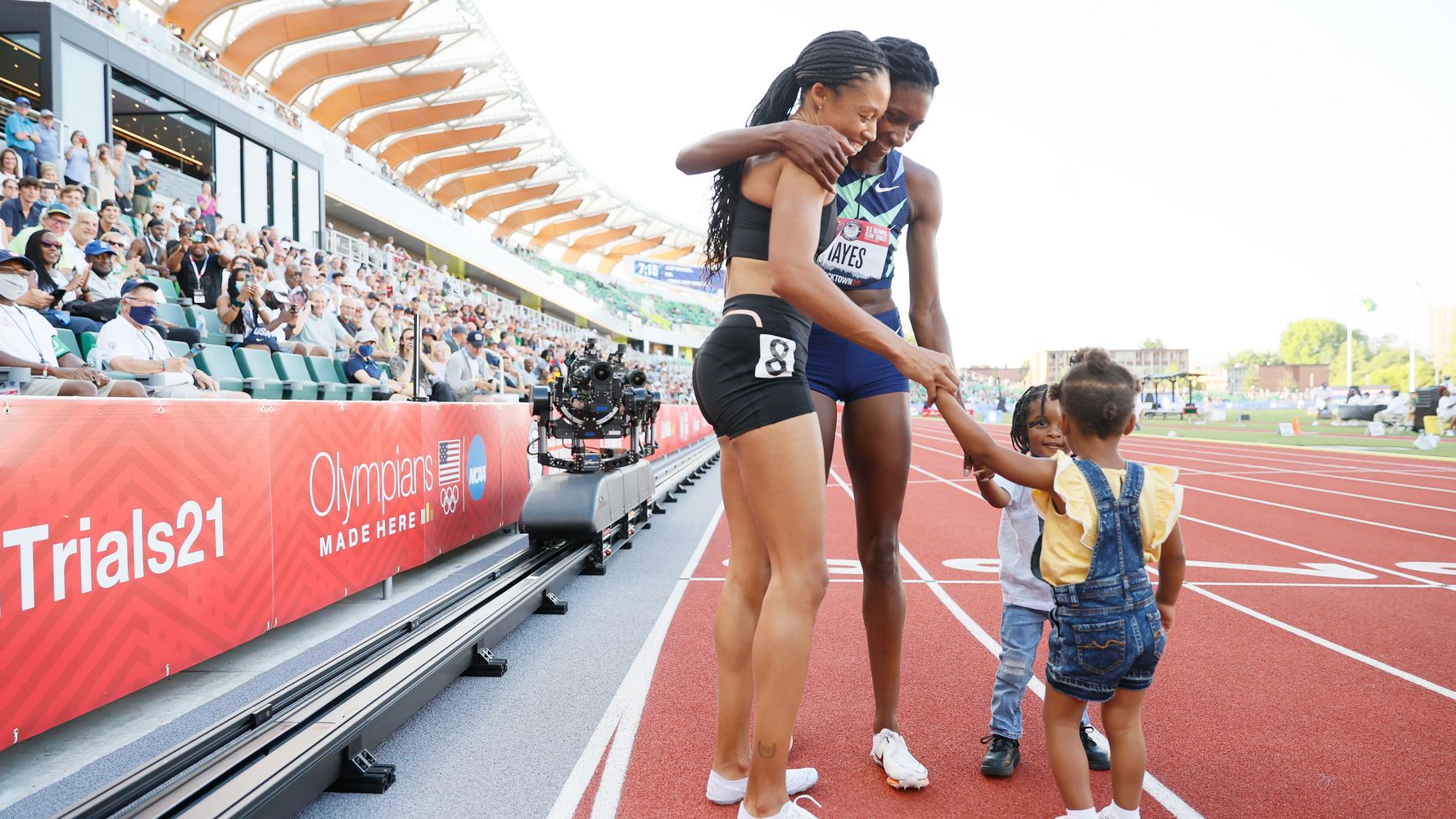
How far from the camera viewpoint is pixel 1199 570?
5.95 m

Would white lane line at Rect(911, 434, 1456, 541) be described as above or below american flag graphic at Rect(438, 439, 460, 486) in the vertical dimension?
below

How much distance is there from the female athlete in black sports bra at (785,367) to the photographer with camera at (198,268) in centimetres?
957

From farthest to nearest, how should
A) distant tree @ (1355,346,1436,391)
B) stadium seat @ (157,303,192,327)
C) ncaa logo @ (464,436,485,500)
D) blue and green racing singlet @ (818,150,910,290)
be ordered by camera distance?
1. distant tree @ (1355,346,1436,391)
2. stadium seat @ (157,303,192,327)
3. ncaa logo @ (464,436,485,500)
4. blue and green racing singlet @ (818,150,910,290)

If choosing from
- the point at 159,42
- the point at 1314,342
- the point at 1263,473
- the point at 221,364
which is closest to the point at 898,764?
the point at 221,364

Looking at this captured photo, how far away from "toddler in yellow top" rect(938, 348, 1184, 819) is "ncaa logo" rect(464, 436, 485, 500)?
4.75 m

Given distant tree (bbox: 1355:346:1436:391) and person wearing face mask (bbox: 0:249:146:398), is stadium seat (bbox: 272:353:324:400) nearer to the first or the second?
person wearing face mask (bbox: 0:249:146:398)

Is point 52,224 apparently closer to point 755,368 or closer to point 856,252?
point 856,252

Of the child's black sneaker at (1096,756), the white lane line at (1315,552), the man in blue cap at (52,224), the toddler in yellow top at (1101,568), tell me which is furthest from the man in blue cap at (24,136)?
the white lane line at (1315,552)

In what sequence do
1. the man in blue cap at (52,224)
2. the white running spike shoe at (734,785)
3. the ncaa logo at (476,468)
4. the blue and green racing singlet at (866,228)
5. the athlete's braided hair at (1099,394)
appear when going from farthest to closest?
the man in blue cap at (52,224) → the ncaa logo at (476,468) → the blue and green racing singlet at (866,228) → the white running spike shoe at (734,785) → the athlete's braided hair at (1099,394)

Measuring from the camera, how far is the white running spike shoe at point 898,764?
2424mm

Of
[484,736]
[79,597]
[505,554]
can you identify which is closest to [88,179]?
[505,554]

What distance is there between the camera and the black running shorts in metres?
1.97

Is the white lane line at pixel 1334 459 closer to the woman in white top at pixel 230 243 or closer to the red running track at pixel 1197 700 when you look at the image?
the red running track at pixel 1197 700

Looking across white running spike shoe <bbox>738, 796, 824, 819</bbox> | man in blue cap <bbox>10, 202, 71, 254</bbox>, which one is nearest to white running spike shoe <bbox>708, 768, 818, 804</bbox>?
white running spike shoe <bbox>738, 796, 824, 819</bbox>
